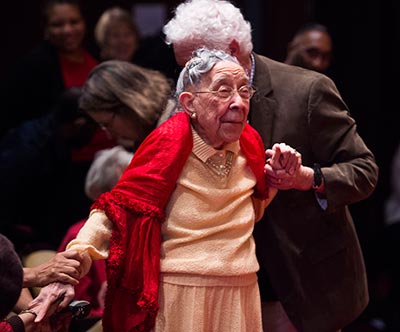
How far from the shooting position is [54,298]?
3125mm

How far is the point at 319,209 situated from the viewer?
11.7ft

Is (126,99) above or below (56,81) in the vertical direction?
above

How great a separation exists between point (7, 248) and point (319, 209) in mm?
1098

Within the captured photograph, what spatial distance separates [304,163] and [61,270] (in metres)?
0.97

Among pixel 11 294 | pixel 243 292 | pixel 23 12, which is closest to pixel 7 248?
pixel 11 294

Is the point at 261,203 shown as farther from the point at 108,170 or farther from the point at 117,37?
the point at 117,37

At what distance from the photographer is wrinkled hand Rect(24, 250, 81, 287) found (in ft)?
10.1

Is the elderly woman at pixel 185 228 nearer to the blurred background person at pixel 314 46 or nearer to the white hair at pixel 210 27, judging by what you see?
the white hair at pixel 210 27

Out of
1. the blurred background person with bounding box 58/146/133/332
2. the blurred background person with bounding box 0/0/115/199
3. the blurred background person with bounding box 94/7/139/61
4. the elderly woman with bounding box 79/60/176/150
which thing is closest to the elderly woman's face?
the elderly woman with bounding box 79/60/176/150

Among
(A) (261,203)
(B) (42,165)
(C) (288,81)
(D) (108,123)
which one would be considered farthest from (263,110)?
(B) (42,165)

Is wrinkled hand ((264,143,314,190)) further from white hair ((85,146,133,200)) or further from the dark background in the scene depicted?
the dark background

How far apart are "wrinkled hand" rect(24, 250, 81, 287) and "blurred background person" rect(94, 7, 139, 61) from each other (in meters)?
2.57

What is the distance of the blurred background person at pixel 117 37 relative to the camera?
18.5 feet

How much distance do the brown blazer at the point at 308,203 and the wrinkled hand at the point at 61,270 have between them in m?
0.77
